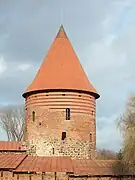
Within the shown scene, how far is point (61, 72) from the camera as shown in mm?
26734

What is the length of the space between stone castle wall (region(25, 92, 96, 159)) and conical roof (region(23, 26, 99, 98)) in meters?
0.52

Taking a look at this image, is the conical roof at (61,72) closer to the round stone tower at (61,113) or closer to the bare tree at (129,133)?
the round stone tower at (61,113)

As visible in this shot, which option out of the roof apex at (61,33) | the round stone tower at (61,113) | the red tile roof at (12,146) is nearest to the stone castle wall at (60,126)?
the round stone tower at (61,113)

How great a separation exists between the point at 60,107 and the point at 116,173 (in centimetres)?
605

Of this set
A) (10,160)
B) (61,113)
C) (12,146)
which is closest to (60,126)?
(61,113)

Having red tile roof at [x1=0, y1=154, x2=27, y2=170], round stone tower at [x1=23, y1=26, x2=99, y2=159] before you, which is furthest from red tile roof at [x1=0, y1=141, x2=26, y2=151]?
red tile roof at [x1=0, y1=154, x2=27, y2=170]

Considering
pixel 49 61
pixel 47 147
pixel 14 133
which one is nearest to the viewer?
pixel 47 147

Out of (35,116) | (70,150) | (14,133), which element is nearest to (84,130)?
(70,150)

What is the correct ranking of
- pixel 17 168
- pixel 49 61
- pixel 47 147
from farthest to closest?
A: pixel 49 61
pixel 47 147
pixel 17 168

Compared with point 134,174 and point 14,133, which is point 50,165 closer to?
point 134,174

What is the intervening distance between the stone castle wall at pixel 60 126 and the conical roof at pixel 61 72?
0.52 metres

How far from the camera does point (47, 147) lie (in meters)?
25.1

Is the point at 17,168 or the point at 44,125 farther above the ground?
the point at 44,125

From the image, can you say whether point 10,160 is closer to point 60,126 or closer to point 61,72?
point 60,126
